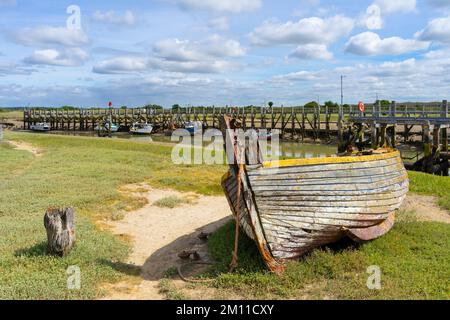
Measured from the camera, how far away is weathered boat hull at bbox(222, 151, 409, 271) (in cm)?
859

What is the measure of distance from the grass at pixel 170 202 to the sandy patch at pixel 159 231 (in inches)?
8.8

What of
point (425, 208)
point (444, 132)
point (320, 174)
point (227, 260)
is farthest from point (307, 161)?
point (444, 132)

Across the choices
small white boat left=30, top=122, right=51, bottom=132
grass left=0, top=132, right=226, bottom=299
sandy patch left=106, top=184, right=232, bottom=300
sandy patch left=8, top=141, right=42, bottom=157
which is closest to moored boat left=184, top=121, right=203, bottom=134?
sandy patch left=8, top=141, right=42, bottom=157

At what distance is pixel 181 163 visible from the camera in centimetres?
2519

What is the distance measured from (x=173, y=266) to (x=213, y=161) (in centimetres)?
1672

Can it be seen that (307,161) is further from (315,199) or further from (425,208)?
(425,208)

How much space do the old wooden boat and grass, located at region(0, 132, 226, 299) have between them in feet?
11.0

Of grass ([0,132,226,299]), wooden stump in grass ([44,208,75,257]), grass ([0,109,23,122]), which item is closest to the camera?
grass ([0,132,226,299])

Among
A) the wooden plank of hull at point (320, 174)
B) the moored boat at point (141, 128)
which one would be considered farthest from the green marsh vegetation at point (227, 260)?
the moored boat at point (141, 128)

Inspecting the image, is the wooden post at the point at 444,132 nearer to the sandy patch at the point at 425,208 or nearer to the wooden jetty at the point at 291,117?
the wooden jetty at the point at 291,117

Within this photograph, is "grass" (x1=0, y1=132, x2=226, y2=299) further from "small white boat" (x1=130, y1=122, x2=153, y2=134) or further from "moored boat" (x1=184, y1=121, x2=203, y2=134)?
"small white boat" (x1=130, y1=122, x2=153, y2=134)

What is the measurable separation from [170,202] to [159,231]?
3.06 m

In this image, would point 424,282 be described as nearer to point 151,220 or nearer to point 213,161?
point 151,220

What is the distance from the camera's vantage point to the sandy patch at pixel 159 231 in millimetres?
8977
